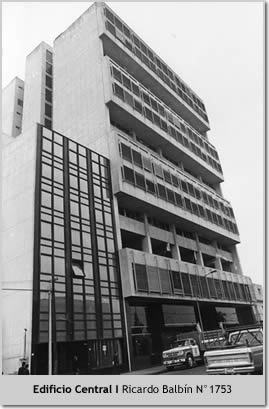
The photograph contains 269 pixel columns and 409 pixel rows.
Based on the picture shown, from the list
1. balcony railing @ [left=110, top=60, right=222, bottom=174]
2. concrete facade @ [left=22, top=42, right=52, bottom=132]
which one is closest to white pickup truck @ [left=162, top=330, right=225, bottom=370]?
balcony railing @ [left=110, top=60, right=222, bottom=174]

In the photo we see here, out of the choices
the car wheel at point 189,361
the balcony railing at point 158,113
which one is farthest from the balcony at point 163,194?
the car wheel at point 189,361

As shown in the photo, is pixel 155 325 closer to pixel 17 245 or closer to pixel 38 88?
pixel 17 245

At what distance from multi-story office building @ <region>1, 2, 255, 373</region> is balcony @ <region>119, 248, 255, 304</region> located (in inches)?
5.7

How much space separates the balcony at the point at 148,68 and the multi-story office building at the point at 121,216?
0.76ft

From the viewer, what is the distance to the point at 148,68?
5300cm

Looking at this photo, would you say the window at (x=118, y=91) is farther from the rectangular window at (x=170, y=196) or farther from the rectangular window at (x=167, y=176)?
the rectangular window at (x=170, y=196)

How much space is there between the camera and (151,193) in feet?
129

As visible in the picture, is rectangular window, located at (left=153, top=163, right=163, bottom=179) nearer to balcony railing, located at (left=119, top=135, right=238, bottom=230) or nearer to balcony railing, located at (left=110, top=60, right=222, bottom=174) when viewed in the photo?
balcony railing, located at (left=119, top=135, right=238, bottom=230)

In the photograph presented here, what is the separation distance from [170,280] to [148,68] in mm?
34415

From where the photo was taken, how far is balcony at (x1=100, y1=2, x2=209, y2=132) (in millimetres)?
47688

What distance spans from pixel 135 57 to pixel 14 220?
33759 millimetres

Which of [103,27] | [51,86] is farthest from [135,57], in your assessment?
[51,86]

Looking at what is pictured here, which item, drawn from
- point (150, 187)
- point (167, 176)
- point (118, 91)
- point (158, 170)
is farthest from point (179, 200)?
point (118, 91)

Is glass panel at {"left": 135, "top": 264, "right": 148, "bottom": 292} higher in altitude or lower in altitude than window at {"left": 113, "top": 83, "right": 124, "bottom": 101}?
lower
